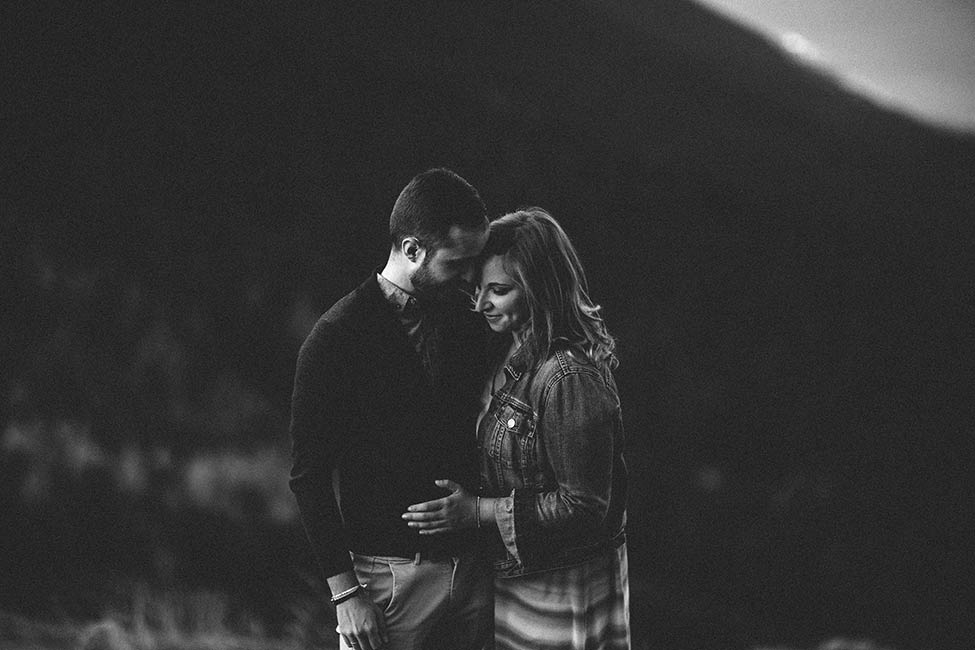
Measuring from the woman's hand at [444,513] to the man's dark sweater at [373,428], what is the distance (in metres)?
0.04

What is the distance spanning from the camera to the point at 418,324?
155cm

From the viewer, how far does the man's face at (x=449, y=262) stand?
1.48 metres

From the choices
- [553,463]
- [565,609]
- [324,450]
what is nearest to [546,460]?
[553,463]

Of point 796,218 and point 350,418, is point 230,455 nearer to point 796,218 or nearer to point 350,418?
point 350,418

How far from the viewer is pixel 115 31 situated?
7.02 feet

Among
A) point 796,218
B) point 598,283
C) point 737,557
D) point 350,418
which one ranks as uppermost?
point 796,218

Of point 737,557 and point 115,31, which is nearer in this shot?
point 115,31

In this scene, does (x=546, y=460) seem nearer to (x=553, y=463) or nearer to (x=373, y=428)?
(x=553, y=463)

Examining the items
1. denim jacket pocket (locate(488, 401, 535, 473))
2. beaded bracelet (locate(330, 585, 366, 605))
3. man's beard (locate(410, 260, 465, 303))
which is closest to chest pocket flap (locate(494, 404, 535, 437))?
denim jacket pocket (locate(488, 401, 535, 473))

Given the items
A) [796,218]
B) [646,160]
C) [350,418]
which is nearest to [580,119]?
[646,160]

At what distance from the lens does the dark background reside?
211cm

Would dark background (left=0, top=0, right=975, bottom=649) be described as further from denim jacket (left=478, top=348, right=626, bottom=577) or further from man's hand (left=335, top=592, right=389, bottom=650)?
denim jacket (left=478, top=348, right=626, bottom=577)

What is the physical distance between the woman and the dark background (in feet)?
2.39

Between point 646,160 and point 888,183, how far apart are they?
0.71 m
